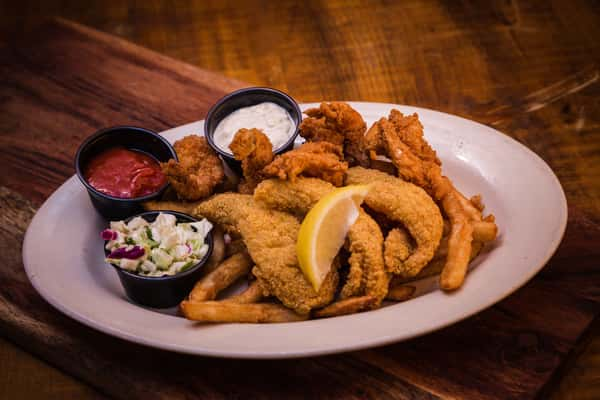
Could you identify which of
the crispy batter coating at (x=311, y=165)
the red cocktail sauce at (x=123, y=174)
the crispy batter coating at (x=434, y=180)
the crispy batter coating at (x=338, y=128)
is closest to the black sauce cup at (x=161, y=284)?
the red cocktail sauce at (x=123, y=174)

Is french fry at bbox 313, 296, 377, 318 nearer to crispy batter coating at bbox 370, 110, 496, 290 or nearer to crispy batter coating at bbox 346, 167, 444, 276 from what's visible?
crispy batter coating at bbox 346, 167, 444, 276

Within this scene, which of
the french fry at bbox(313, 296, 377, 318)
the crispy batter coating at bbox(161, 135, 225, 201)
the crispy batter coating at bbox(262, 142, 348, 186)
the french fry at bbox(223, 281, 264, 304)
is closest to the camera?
the french fry at bbox(313, 296, 377, 318)

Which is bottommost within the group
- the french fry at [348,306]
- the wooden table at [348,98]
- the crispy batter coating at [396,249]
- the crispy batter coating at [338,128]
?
the wooden table at [348,98]

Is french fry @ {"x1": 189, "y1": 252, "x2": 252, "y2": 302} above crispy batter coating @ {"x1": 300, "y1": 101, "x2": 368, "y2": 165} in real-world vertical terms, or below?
below

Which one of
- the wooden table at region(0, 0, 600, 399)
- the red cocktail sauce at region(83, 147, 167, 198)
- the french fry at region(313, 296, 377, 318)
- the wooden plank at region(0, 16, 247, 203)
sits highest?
the red cocktail sauce at region(83, 147, 167, 198)

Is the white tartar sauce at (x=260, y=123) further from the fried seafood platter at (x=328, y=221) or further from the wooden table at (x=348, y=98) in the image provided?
the wooden table at (x=348, y=98)

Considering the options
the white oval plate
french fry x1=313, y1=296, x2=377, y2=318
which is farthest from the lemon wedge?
the white oval plate
